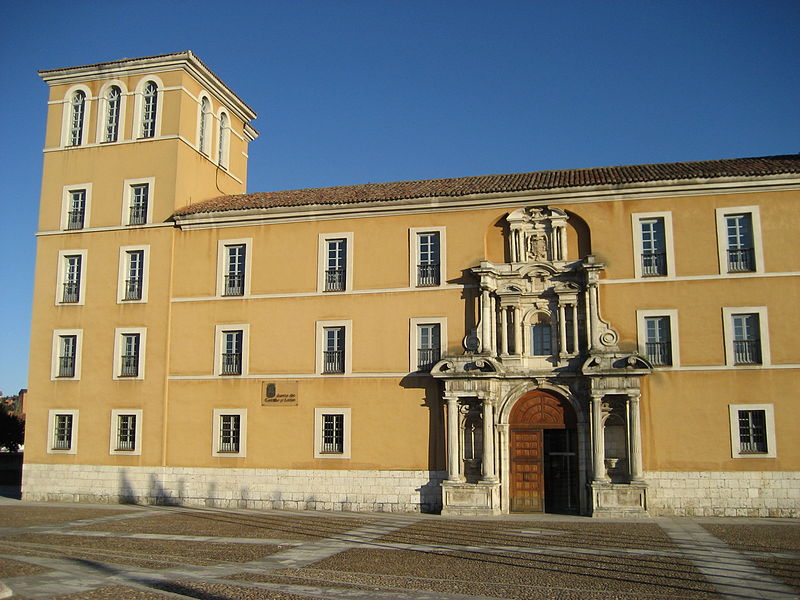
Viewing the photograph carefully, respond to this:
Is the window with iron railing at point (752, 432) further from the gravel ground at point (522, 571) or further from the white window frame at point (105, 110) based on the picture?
the white window frame at point (105, 110)

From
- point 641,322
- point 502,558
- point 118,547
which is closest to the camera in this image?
point 502,558

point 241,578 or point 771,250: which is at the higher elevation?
point 771,250

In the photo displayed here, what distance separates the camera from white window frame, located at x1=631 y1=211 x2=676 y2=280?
27203mm

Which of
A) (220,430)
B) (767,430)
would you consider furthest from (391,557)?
(220,430)

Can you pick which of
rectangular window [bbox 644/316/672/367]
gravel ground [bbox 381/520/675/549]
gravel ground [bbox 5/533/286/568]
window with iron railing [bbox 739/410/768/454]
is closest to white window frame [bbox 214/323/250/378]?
gravel ground [bbox 381/520/675/549]

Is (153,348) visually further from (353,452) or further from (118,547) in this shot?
(118,547)

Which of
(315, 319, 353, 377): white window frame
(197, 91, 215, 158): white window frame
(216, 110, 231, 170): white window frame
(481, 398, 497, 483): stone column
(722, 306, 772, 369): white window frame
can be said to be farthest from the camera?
(216, 110, 231, 170): white window frame

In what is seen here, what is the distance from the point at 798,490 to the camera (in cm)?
2505

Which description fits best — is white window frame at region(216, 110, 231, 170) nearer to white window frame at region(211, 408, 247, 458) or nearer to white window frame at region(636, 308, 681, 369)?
white window frame at region(211, 408, 247, 458)

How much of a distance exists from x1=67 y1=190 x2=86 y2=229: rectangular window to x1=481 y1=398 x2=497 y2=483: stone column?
18.4 metres

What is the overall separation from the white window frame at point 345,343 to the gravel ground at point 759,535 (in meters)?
12.8

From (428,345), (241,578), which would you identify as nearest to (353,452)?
(428,345)

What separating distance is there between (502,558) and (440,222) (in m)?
14.7

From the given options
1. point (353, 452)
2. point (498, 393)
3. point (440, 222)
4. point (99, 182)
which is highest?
point (99, 182)
